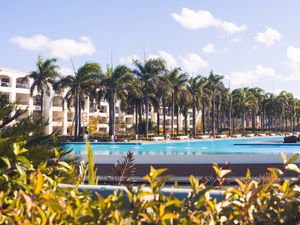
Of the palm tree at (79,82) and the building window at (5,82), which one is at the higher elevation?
the building window at (5,82)

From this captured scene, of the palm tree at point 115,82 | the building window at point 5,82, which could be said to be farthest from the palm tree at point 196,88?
the building window at point 5,82

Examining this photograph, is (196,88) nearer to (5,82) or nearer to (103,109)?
(103,109)

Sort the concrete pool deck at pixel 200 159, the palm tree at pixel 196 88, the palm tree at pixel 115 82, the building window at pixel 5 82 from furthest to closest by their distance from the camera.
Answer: the palm tree at pixel 196 88
the building window at pixel 5 82
the palm tree at pixel 115 82
the concrete pool deck at pixel 200 159

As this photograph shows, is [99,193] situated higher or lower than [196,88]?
lower

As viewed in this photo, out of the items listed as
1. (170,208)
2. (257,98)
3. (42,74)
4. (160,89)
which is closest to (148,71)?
(160,89)

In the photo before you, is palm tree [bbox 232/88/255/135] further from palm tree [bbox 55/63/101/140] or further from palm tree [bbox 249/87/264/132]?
palm tree [bbox 55/63/101/140]

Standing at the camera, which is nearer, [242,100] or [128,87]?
[128,87]

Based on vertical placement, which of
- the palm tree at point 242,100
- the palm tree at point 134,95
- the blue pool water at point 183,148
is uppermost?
the palm tree at point 242,100

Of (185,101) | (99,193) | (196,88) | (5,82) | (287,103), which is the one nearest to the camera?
(99,193)

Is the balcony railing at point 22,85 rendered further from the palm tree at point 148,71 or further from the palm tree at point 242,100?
the palm tree at point 242,100

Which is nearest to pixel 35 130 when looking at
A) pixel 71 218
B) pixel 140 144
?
pixel 71 218

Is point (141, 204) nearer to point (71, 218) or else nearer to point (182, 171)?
point (71, 218)

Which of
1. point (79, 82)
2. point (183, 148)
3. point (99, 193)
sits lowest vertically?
point (183, 148)

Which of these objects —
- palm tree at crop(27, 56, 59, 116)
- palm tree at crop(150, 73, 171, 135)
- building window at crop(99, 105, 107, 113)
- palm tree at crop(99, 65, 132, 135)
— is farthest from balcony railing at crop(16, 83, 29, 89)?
building window at crop(99, 105, 107, 113)
